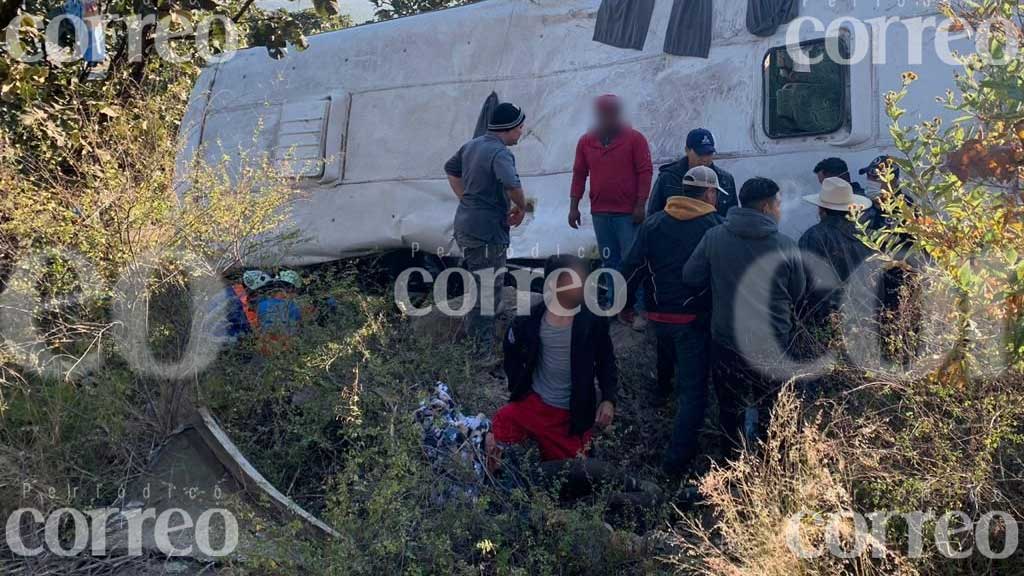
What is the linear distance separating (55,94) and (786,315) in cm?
583

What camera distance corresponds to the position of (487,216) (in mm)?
7008

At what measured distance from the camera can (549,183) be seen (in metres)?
8.32

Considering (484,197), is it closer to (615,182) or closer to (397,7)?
(615,182)

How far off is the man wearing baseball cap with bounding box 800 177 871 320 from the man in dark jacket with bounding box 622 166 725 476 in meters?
0.58

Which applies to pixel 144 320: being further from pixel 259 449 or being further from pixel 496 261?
pixel 496 261

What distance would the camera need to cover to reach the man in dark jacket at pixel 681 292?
18.2 ft

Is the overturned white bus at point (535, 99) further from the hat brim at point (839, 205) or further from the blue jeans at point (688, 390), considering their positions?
the blue jeans at point (688, 390)

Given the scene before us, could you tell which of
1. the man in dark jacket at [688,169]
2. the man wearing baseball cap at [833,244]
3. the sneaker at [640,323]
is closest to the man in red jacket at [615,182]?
the man in dark jacket at [688,169]

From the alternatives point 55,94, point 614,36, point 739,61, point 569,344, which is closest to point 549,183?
point 614,36

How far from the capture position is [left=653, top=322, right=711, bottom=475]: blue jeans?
554 centimetres

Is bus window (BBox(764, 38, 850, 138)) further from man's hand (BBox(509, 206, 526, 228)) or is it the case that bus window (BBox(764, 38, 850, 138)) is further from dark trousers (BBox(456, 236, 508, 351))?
dark trousers (BBox(456, 236, 508, 351))

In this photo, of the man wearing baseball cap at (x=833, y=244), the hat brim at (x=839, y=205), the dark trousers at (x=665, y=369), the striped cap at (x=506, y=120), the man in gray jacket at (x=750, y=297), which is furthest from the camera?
the striped cap at (x=506, y=120)

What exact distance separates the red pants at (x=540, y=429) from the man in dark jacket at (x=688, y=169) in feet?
6.09

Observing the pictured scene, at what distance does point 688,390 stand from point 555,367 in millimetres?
801
